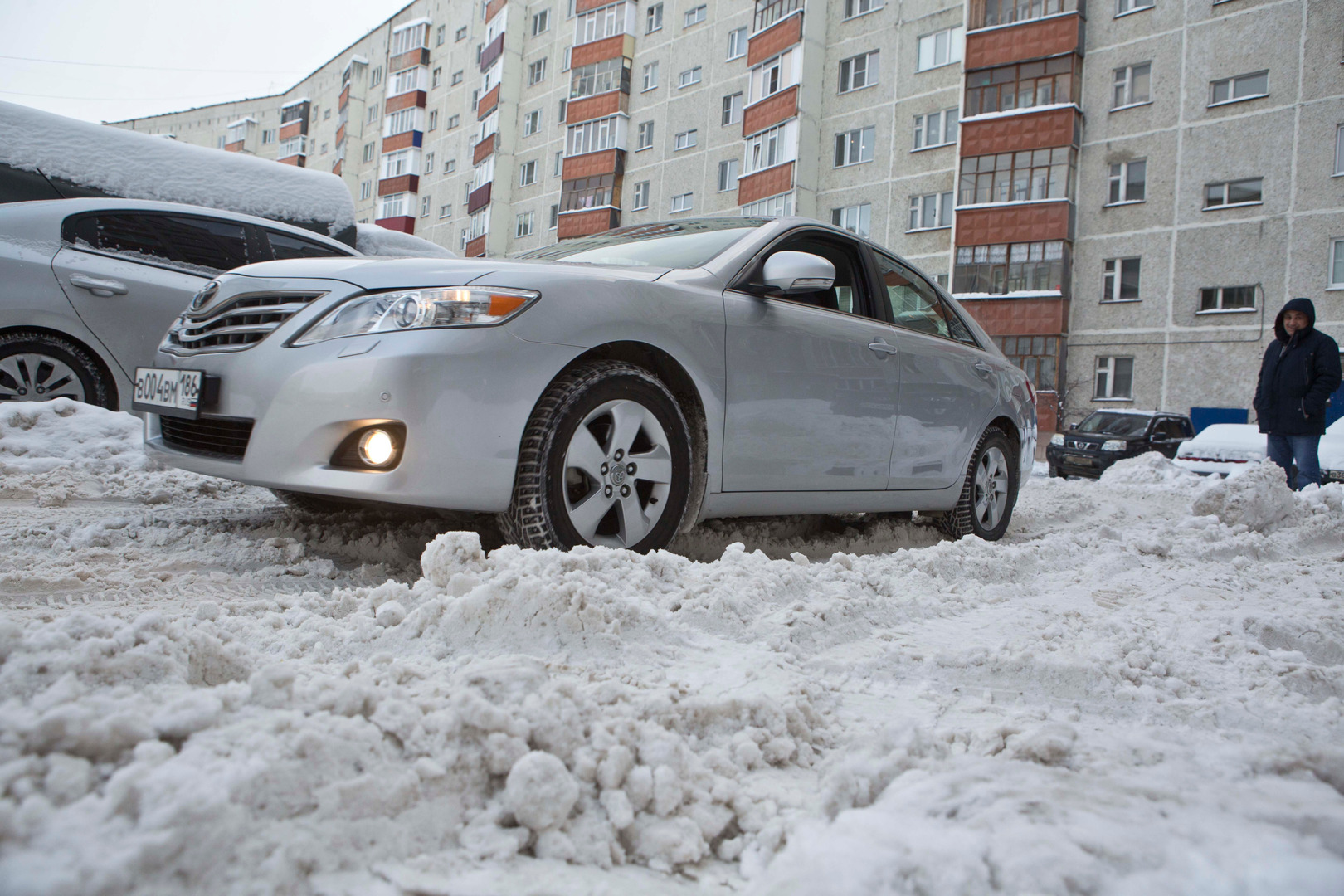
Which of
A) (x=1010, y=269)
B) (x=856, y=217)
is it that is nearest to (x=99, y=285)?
(x=1010, y=269)

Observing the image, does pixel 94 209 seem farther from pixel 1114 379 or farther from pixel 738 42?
pixel 738 42

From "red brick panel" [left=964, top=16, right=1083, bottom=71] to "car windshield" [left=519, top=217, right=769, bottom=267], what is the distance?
2434 centimetres

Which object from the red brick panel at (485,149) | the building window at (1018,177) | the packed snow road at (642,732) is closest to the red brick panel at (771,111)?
the building window at (1018,177)

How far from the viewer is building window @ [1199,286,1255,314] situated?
2184 cm

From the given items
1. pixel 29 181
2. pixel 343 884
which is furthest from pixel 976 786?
pixel 29 181

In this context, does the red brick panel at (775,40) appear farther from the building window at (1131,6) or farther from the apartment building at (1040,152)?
the building window at (1131,6)

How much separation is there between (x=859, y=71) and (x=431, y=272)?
28.8 metres

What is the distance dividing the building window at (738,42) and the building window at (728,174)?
4.06 metres

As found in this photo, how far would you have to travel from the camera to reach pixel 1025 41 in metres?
24.1

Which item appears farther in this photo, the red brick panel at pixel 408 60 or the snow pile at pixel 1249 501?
the red brick panel at pixel 408 60

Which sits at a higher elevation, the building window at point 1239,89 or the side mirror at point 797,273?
the building window at point 1239,89

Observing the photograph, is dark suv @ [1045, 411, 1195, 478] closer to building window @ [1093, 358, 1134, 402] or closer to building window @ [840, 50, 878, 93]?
building window @ [1093, 358, 1134, 402]

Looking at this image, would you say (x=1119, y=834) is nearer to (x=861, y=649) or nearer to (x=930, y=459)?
(x=861, y=649)

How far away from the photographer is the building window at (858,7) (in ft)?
91.8
